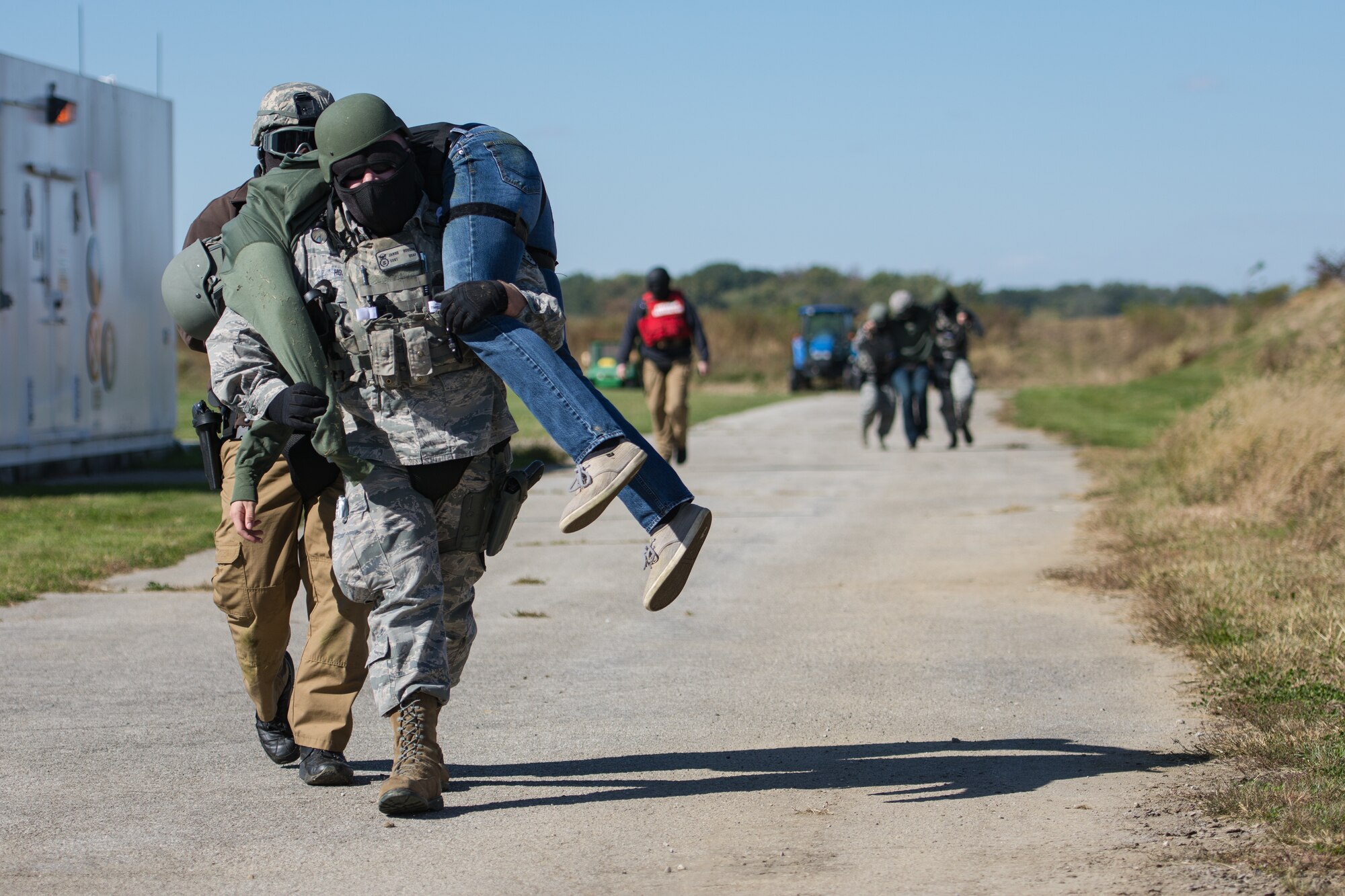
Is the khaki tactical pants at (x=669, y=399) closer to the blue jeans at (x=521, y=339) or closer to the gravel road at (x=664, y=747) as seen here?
the gravel road at (x=664, y=747)

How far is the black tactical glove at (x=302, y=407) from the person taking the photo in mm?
4203

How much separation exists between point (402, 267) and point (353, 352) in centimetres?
27

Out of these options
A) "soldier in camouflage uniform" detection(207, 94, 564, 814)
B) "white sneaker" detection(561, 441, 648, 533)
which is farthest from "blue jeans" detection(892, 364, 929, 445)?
"white sneaker" detection(561, 441, 648, 533)

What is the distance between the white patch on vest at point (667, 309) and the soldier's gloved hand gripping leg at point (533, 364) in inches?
492

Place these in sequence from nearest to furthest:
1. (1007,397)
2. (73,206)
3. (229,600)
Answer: (229,600), (73,206), (1007,397)

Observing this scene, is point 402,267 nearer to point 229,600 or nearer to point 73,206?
point 229,600

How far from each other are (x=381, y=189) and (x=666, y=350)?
12641mm

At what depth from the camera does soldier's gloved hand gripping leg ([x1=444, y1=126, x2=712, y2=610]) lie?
13.4 ft

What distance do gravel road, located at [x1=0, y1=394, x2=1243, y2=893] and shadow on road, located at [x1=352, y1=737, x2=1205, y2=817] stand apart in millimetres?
14

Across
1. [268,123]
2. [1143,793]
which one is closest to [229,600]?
[268,123]

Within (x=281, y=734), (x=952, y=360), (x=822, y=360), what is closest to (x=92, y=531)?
(x=281, y=734)

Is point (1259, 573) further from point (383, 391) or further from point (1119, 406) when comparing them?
point (1119, 406)

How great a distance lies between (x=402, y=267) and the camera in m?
4.30

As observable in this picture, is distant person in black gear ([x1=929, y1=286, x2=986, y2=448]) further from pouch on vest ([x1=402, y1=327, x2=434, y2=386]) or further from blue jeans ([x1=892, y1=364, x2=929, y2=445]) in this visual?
pouch on vest ([x1=402, y1=327, x2=434, y2=386])
